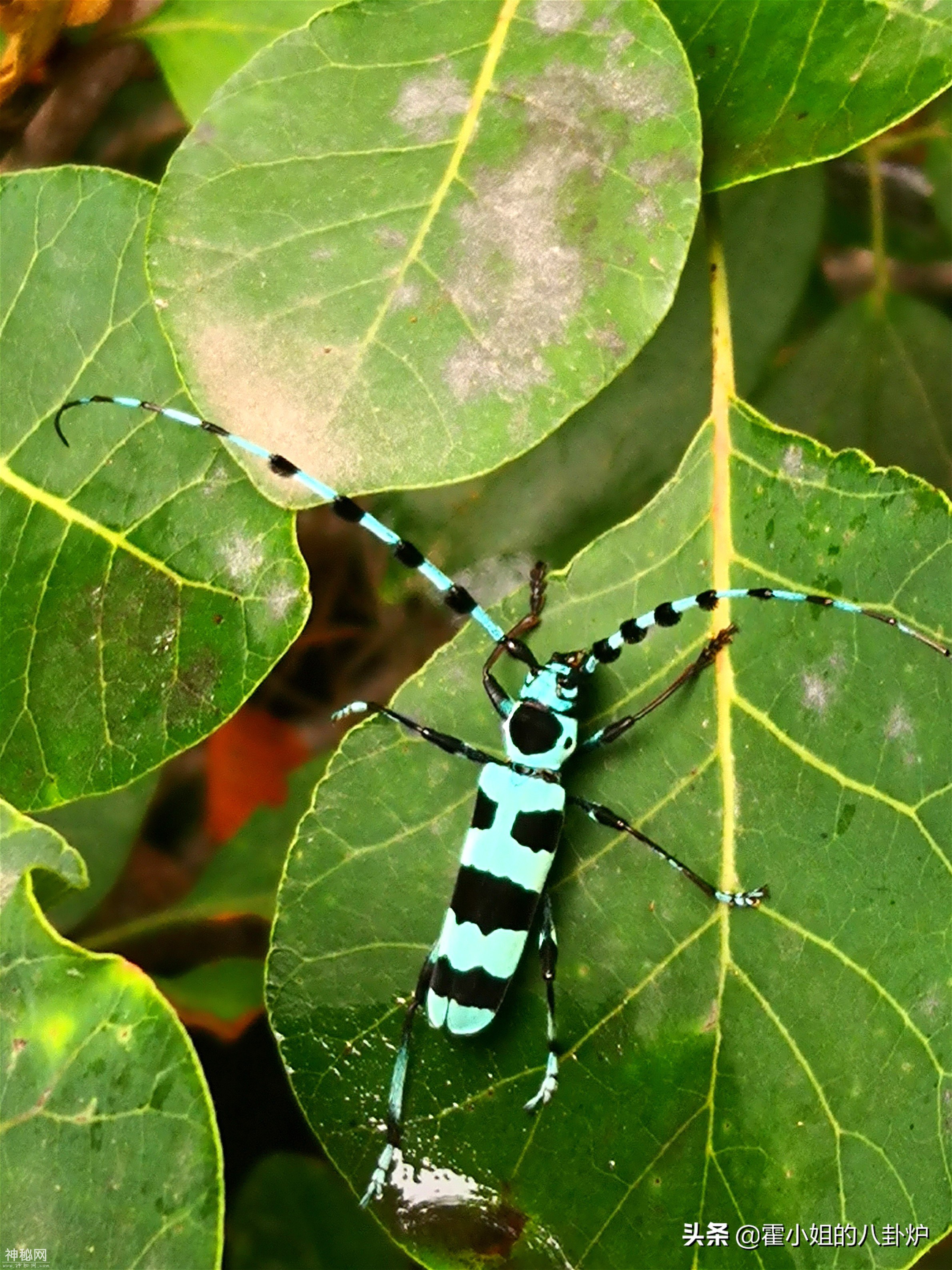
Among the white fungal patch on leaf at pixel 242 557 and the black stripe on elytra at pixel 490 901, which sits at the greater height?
the white fungal patch on leaf at pixel 242 557

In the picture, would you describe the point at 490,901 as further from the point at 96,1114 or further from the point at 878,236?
the point at 878,236

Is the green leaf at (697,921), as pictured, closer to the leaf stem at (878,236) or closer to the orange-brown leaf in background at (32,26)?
the leaf stem at (878,236)

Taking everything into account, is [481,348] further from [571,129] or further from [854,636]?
[854,636]

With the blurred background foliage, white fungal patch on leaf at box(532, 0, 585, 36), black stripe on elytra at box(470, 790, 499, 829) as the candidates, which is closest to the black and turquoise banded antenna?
black stripe on elytra at box(470, 790, 499, 829)

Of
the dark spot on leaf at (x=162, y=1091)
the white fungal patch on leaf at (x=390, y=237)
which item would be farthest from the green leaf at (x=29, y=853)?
the white fungal patch on leaf at (x=390, y=237)

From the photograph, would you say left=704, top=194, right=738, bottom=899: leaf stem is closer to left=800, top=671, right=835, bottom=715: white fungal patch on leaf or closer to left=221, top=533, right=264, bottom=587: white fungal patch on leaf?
left=800, top=671, right=835, bottom=715: white fungal patch on leaf

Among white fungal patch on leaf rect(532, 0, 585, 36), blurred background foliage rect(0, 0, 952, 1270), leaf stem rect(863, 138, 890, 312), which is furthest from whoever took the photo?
leaf stem rect(863, 138, 890, 312)

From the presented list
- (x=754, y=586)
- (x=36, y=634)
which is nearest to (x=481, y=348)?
(x=754, y=586)
